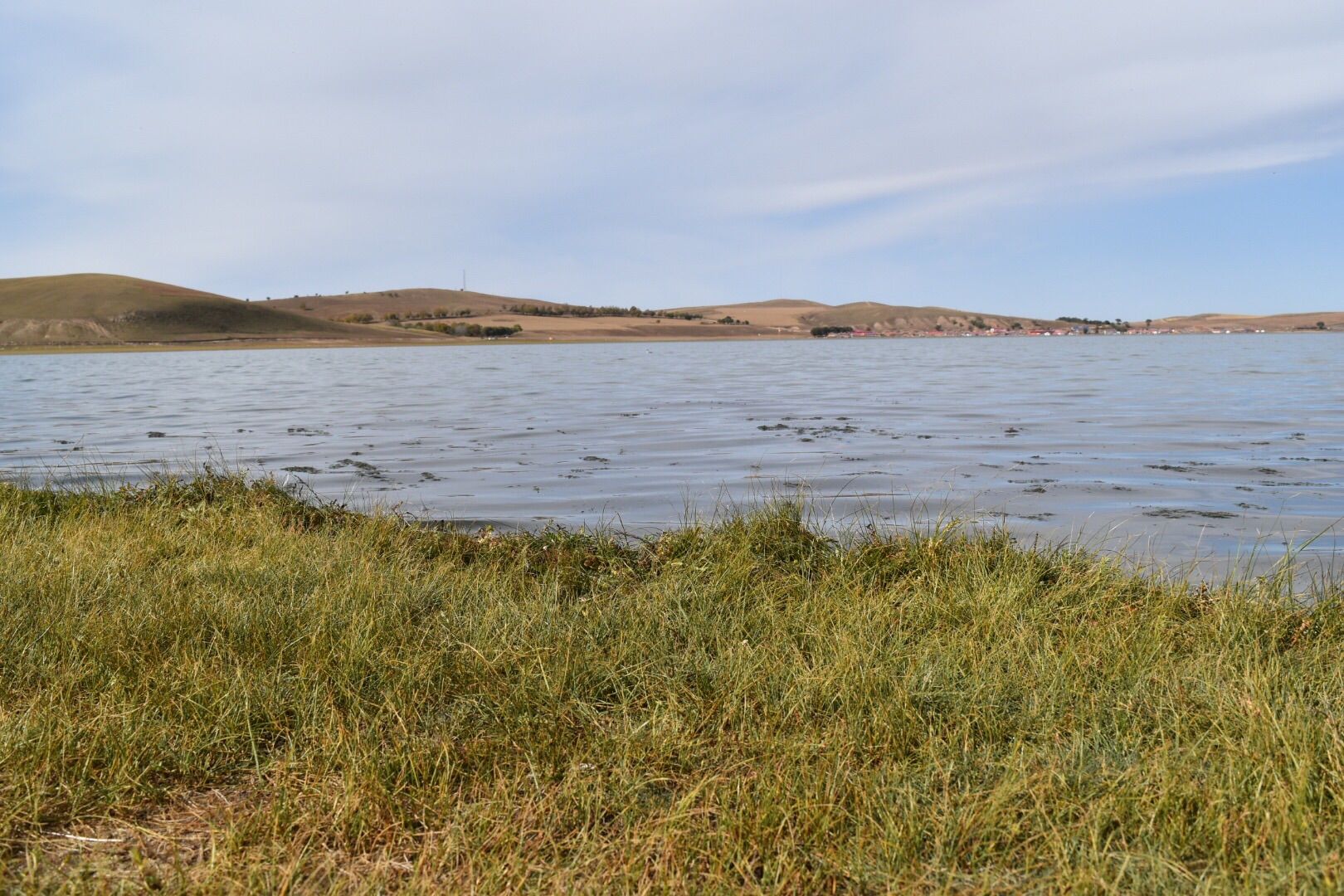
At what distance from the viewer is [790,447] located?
646 inches

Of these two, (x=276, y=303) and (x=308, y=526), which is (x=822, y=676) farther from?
(x=276, y=303)

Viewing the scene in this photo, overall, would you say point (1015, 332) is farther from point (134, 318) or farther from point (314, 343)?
point (134, 318)

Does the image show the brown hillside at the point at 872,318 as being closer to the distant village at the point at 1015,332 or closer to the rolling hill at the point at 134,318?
the distant village at the point at 1015,332

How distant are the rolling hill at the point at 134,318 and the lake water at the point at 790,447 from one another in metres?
104

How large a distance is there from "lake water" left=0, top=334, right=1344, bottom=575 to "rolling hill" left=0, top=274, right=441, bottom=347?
104 m

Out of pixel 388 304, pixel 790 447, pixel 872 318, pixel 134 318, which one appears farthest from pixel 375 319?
pixel 790 447

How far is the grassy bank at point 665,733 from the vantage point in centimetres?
303

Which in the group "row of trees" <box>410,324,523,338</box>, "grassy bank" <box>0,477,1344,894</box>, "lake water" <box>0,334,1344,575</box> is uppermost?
"row of trees" <box>410,324,523,338</box>

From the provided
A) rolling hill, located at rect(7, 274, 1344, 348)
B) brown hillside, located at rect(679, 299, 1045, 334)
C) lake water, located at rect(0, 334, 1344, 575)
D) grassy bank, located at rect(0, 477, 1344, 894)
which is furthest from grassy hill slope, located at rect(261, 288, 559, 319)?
grassy bank, located at rect(0, 477, 1344, 894)

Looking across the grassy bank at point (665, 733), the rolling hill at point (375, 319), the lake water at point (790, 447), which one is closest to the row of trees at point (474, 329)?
the rolling hill at point (375, 319)

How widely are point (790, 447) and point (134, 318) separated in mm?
142942

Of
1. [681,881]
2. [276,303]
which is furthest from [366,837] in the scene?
[276,303]

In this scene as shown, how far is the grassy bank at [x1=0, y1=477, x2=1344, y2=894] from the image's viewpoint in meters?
3.03

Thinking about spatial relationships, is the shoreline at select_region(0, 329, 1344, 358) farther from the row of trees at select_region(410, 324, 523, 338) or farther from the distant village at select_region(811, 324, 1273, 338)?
the distant village at select_region(811, 324, 1273, 338)
